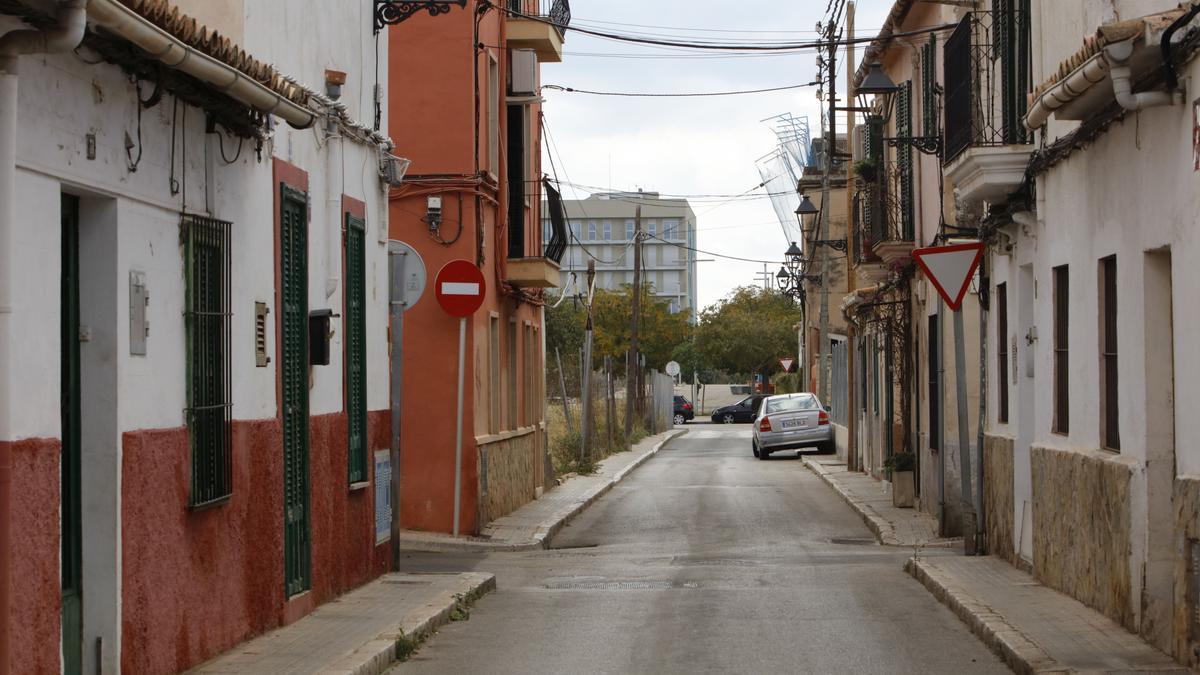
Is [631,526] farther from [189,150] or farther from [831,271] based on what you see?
[831,271]

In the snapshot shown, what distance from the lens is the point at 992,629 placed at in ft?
34.9

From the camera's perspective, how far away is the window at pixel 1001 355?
53.2 ft

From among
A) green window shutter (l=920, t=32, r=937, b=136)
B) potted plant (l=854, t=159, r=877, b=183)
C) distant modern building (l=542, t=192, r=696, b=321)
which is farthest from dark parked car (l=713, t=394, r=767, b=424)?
distant modern building (l=542, t=192, r=696, b=321)

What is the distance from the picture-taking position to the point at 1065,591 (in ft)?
40.9

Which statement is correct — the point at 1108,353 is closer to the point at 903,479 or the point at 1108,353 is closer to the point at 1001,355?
the point at 1001,355

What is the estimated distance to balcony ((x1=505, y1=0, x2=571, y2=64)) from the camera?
23844 mm

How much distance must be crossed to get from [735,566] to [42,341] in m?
10.7

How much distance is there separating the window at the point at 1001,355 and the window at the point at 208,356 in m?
8.82

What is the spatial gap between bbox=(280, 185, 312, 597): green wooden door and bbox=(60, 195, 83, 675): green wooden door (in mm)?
3231

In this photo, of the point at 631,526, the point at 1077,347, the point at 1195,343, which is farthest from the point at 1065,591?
the point at 631,526

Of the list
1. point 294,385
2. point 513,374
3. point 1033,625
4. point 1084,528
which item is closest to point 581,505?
point 513,374

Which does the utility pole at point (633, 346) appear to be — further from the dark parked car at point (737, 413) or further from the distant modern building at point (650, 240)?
the distant modern building at point (650, 240)

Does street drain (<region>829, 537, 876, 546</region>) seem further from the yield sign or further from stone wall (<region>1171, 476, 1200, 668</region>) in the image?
stone wall (<region>1171, 476, 1200, 668</region>)

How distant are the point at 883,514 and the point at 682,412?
59140 millimetres
